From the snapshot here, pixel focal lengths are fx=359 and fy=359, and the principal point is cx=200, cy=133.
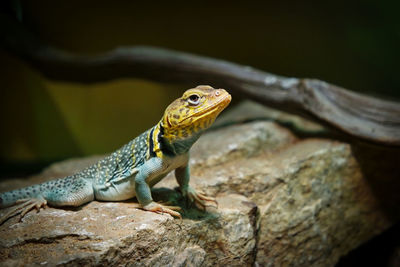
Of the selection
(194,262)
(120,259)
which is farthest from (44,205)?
(194,262)

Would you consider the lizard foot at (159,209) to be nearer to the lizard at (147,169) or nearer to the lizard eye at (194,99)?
the lizard at (147,169)

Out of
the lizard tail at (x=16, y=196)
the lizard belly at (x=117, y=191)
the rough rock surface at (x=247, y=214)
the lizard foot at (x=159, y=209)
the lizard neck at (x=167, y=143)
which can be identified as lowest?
the rough rock surface at (x=247, y=214)

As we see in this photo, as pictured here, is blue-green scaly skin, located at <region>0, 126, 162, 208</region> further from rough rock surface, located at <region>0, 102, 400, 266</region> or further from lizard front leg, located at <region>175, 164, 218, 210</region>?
lizard front leg, located at <region>175, 164, 218, 210</region>

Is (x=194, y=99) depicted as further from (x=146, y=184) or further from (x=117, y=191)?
(x=117, y=191)

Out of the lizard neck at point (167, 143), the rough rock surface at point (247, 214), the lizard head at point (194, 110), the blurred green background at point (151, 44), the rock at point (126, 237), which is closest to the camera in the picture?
the rock at point (126, 237)

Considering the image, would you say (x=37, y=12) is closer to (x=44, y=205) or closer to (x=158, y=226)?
(x=44, y=205)

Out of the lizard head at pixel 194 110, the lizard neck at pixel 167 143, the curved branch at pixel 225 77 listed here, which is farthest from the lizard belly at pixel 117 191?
the curved branch at pixel 225 77

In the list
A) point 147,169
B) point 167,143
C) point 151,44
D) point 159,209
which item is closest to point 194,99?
point 167,143
